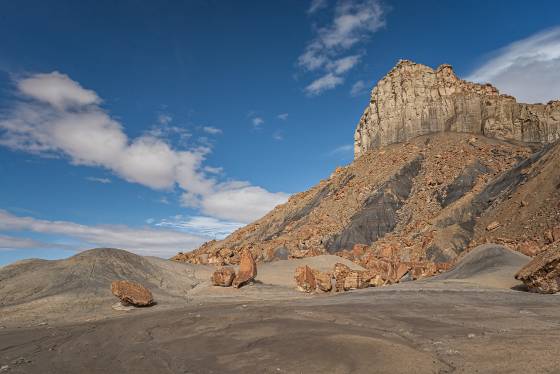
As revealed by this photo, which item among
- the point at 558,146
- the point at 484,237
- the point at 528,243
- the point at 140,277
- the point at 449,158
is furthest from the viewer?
the point at 449,158

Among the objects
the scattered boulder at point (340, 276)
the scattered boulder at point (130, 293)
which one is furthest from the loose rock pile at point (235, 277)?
the scattered boulder at point (130, 293)

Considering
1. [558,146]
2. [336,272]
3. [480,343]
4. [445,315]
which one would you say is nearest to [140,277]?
[336,272]

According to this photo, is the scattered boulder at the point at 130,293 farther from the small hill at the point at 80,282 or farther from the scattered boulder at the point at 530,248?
the scattered boulder at the point at 530,248

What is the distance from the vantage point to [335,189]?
67.6 meters

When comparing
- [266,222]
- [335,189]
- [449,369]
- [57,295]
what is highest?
[335,189]

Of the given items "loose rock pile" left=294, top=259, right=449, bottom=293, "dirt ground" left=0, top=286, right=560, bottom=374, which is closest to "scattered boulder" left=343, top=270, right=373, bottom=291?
"loose rock pile" left=294, top=259, right=449, bottom=293

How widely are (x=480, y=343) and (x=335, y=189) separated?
2345 inches

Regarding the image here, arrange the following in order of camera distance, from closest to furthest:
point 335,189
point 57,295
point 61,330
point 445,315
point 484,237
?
point 445,315, point 61,330, point 57,295, point 484,237, point 335,189

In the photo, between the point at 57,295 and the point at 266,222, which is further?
the point at 266,222

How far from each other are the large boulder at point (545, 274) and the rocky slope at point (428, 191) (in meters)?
11.8

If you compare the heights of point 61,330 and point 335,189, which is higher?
point 335,189

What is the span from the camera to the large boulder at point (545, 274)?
17500 millimetres

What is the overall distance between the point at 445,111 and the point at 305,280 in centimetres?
6179

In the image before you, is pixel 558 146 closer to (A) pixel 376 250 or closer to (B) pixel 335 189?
(A) pixel 376 250
